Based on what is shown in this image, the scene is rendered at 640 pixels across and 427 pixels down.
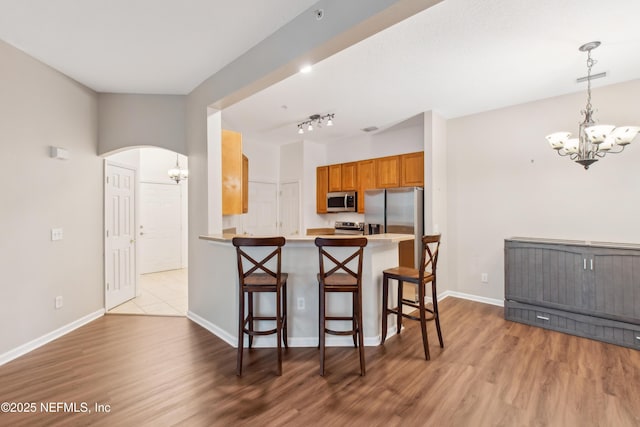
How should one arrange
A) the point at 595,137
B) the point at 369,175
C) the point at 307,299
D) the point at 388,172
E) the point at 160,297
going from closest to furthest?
the point at 595,137
the point at 307,299
the point at 160,297
the point at 388,172
the point at 369,175

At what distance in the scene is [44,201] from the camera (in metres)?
2.98

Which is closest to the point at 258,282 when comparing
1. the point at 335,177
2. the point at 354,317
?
the point at 354,317

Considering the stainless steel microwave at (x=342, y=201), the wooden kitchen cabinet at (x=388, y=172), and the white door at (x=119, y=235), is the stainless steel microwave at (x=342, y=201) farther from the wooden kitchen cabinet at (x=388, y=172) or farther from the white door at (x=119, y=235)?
the white door at (x=119, y=235)

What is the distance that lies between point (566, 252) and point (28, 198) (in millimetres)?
5731

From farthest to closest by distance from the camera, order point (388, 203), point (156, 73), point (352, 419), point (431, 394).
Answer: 1. point (388, 203)
2. point (156, 73)
3. point (431, 394)
4. point (352, 419)

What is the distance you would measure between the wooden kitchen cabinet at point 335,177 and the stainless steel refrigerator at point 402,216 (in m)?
1.05

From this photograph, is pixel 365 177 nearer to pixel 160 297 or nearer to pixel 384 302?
pixel 384 302

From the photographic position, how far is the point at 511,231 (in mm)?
4043

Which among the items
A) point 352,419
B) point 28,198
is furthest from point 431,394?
point 28,198

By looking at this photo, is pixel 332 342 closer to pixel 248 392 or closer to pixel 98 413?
pixel 248 392

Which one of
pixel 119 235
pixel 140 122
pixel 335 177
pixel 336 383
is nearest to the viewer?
pixel 336 383

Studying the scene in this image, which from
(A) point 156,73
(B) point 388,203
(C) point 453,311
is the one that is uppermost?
(A) point 156,73

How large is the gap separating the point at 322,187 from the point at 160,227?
3.80 m

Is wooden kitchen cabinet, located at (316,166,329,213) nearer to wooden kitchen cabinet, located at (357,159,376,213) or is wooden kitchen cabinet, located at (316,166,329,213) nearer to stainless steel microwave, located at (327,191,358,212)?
stainless steel microwave, located at (327,191,358,212)
